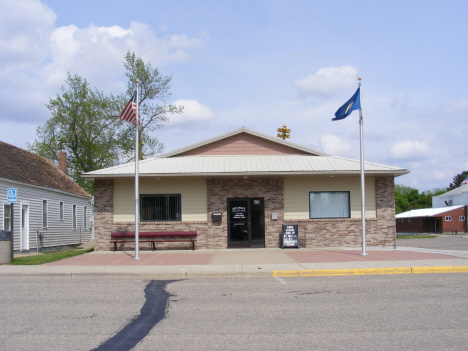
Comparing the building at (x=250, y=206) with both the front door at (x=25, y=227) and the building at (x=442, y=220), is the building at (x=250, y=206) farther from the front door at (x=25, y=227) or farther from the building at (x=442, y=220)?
the building at (x=442, y=220)

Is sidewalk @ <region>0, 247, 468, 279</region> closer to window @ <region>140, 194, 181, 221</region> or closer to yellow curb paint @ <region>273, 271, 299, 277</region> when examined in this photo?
yellow curb paint @ <region>273, 271, 299, 277</region>

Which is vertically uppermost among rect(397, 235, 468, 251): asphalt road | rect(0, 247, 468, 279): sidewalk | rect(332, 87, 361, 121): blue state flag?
rect(332, 87, 361, 121): blue state flag

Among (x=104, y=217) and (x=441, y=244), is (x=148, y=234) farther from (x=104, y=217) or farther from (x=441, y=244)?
(x=441, y=244)

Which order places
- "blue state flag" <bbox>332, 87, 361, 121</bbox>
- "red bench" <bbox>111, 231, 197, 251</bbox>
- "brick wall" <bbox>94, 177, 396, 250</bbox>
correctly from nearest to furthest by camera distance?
"blue state flag" <bbox>332, 87, 361, 121</bbox>
"red bench" <bbox>111, 231, 197, 251</bbox>
"brick wall" <bbox>94, 177, 396, 250</bbox>

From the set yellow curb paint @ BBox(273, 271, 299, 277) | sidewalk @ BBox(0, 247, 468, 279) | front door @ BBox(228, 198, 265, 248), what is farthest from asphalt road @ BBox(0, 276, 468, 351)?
front door @ BBox(228, 198, 265, 248)

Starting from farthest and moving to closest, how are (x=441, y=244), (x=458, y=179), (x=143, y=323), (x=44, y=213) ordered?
1. (x=458, y=179)
2. (x=44, y=213)
3. (x=441, y=244)
4. (x=143, y=323)

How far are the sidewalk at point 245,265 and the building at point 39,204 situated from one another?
7.96 metres

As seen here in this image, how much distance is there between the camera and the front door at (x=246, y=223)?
1927cm

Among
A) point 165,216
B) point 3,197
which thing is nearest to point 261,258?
point 165,216

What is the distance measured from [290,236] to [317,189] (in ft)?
7.96

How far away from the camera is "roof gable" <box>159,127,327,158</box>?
21.7 meters

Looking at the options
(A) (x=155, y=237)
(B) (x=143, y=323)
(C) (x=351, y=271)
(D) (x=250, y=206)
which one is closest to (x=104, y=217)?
(A) (x=155, y=237)

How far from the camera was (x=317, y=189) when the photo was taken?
19516 millimetres

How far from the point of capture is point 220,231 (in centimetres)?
1911
